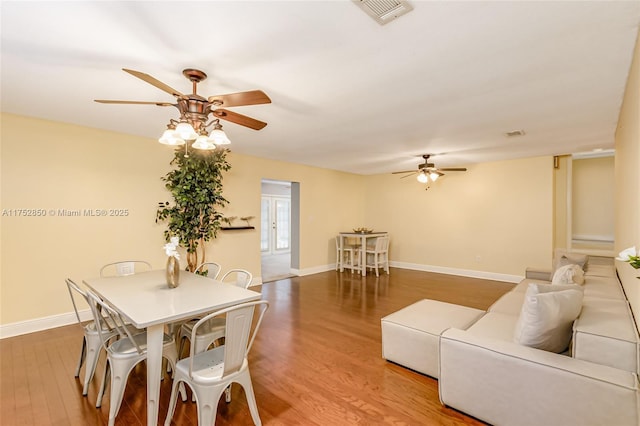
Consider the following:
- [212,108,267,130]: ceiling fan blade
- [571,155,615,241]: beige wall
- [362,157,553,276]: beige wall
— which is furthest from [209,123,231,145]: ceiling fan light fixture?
[571,155,615,241]: beige wall

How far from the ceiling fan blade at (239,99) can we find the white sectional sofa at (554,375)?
2083mm

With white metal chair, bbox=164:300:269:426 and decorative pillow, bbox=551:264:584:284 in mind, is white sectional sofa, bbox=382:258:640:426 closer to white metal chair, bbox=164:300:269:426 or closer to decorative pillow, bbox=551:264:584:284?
decorative pillow, bbox=551:264:584:284

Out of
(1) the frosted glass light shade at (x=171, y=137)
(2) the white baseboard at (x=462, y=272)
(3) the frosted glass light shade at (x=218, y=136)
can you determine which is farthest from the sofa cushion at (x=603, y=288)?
(1) the frosted glass light shade at (x=171, y=137)

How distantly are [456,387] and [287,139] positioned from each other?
11.5 feet

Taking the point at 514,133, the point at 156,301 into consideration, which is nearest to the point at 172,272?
the point at 156,301

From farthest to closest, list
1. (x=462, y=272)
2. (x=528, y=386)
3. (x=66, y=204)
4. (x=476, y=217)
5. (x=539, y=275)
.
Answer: (x=462, y=272) → (x=476, y=217) → (x=539, y=275) → (x=66, y=204) → (x=528, y=386)

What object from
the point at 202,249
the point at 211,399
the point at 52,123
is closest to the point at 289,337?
the point at 211,399

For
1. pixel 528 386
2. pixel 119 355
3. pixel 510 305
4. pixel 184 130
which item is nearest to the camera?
pixel 528 386

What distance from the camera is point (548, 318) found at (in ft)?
5.70

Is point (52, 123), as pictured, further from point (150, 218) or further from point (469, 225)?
point (469, 225)

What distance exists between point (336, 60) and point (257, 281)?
177 inches

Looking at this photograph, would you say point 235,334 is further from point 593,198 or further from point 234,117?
point 593,198

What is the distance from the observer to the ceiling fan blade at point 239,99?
2016mm

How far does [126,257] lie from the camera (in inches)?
158
